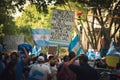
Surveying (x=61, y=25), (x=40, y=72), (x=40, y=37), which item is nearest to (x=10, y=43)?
(x=40, y=37)

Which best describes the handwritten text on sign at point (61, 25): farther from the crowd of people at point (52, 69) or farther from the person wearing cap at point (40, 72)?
the person wearing cap at point (40, 72)

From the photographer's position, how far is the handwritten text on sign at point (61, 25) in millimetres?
16000

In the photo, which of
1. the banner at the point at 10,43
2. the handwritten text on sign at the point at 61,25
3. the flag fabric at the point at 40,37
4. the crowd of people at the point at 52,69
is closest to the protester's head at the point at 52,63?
the crowd of people at the point at 52,69

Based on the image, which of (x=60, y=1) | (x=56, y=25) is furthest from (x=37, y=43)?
(x=56, y=25)

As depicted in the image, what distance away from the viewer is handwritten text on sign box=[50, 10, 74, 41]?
16.0 m

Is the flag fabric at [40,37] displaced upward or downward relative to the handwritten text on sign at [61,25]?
downward

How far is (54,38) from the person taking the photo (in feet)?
52.4

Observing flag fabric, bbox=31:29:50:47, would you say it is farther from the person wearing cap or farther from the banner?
the person wearing cap

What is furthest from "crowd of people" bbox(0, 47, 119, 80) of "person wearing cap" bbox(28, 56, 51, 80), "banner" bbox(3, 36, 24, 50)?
"banner" bbox(3, 36, 24, 50)

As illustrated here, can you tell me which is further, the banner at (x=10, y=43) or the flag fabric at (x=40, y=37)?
the flag fabric at (x=40, y=37)

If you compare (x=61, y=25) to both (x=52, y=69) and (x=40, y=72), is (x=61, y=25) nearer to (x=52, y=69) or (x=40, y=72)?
(x=52, y=69)

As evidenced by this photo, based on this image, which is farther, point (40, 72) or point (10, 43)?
point (10, 43)

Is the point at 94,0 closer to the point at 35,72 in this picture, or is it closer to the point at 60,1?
the point at 60,1

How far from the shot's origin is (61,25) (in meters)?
16.3
